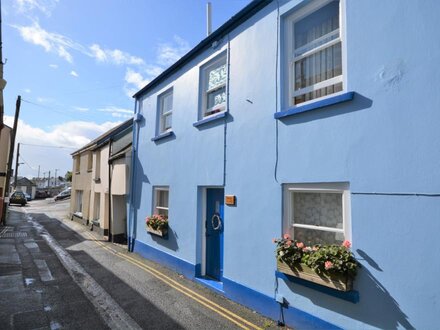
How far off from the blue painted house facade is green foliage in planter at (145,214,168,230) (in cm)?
43

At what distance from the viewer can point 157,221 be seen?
9070mm

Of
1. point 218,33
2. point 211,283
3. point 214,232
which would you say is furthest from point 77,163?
point 211,283

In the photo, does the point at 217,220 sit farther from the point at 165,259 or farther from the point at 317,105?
the point at 317,105

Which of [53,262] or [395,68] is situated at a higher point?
[395,68]

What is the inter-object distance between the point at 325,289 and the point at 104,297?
15.3 feet

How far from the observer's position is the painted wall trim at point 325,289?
407cm

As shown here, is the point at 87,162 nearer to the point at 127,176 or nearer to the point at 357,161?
the point at 127,176

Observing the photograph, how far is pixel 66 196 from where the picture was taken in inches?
1918

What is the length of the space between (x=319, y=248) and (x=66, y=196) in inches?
2030

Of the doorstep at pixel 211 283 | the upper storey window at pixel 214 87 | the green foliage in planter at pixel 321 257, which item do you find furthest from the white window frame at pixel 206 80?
the doorstep at pixel 211 283

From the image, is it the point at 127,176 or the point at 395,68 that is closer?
the point at 395,68

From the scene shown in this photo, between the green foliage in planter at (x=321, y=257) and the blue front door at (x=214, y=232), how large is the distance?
2.44m

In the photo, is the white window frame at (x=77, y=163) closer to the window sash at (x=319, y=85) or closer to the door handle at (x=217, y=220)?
the door handle at (x=217, y=220)

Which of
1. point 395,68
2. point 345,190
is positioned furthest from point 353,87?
point 345,190
